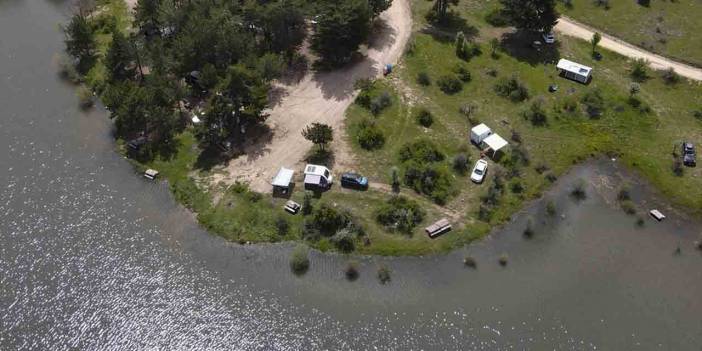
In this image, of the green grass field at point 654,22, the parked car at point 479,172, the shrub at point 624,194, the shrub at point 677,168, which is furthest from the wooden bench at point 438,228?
the green grass field at point 654,22

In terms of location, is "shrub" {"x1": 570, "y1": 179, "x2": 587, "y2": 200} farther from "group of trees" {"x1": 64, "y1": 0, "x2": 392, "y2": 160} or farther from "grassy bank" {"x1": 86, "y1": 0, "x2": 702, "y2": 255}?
"group of trees" {"x1": 64, "y1": 0, "x2": 392, "y2": 160}

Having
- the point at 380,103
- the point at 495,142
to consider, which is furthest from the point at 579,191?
the point at 380,103

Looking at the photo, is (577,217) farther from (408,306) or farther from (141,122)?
(141,122)

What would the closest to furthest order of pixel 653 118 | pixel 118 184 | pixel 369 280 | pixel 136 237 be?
pixel 369 280, pixel 136 237, pixel 118 184, pixel 653 118

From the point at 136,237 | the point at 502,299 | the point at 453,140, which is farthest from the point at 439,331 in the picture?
the point at 136,237

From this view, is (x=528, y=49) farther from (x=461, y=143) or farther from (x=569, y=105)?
(x=461, y=143)

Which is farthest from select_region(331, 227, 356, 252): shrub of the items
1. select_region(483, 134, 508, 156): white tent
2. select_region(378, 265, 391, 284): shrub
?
select_region(483, 134, 508, 156): white tent
